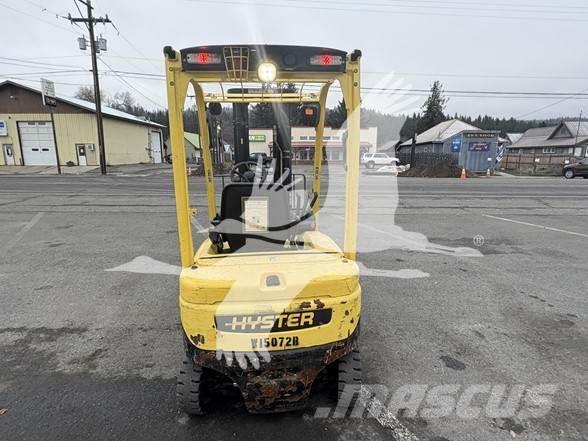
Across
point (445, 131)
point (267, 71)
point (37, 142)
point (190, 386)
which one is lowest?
point (190, 386)

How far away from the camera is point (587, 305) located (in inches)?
185

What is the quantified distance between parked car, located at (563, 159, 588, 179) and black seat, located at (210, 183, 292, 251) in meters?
35.0

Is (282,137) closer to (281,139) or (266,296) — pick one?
(281,139)

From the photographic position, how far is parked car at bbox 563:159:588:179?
29.4m

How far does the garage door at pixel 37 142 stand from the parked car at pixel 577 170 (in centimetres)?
4284

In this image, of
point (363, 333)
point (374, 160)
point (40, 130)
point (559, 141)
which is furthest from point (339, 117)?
point (559, 141)

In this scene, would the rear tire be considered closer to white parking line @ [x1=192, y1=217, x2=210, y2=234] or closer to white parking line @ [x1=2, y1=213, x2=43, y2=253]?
white parking line @ [x1=192, y1=217, x2=210, y2=234]

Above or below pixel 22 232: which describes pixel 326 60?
above

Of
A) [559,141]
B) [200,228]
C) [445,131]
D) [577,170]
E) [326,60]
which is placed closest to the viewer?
[326,60]

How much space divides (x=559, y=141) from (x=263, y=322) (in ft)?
239

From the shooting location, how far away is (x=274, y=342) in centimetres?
236

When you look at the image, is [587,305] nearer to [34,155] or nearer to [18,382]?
[18,382]

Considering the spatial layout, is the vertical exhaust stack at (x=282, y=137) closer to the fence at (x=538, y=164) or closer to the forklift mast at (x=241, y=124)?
the forklift mast at (x=241, y=124)

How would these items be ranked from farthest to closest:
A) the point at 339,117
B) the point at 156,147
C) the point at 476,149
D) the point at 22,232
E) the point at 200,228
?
the point at 156,147 → the point at 476,149 → the point at 200,228 → the point at 22,232 → the point at 339,117
